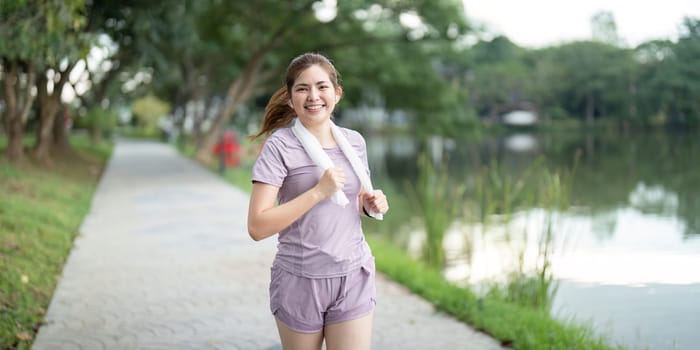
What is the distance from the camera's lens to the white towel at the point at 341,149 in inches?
87.8

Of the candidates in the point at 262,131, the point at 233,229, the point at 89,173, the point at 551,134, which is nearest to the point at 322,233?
the point at 262,131

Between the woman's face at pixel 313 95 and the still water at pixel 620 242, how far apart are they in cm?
321

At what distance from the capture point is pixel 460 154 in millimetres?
27250

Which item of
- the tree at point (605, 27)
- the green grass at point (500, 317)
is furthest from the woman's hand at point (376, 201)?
the tree at point (605, 27)

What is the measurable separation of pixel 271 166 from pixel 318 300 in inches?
19.6

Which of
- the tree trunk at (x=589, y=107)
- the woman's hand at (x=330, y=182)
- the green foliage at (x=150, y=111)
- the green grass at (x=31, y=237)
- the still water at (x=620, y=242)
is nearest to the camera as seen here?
the woman's hand at (x=330, y=182)

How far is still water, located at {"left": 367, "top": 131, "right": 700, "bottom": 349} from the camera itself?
5.44 metres

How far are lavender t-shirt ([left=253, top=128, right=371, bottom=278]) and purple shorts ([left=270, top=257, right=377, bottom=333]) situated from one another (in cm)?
3

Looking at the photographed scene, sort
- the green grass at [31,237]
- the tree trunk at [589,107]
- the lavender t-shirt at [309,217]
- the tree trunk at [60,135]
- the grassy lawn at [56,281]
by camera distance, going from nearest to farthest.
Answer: the lavender t-shirt at [309,217] < the grassy lawn at [56,281] < the green grass at [31,237] < the tree trunk at [589,107] < the tree trunk at [60,135]

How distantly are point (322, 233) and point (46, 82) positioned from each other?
1376 centimetres

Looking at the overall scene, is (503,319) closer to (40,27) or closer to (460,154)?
(40,27)

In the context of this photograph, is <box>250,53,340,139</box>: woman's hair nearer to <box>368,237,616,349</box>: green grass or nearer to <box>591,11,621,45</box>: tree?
<box>368,237,616,349</box>: green grass

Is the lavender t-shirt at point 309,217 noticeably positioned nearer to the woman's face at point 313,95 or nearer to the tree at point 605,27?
the woman's face at point 313,95

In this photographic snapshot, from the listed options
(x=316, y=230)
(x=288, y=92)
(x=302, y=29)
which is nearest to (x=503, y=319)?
(x=316, y=230)
